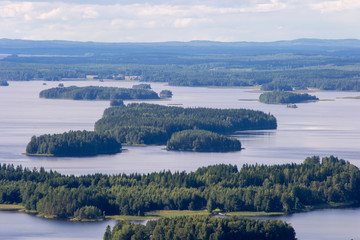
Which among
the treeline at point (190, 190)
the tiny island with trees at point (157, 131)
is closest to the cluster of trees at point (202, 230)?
the treeline at point (190, 190)

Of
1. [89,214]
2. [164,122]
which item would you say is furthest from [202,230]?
[164,122]

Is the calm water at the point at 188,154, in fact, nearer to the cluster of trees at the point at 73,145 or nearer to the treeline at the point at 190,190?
the cluster of trees at the point at 73,145

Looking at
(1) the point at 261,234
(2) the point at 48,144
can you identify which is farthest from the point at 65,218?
(2) the point at 48,144

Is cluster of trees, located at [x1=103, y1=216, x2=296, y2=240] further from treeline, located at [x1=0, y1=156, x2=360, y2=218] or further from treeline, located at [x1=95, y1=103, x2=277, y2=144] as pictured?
treeline, located at [x1=95, y1=103, x2=277, y2=144]

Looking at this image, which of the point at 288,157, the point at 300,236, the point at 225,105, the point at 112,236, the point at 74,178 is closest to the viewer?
the point at 112,236

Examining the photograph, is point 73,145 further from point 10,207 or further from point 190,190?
point 190,190

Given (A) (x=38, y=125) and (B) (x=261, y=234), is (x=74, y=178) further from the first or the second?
(A) (x=38, y=125)
